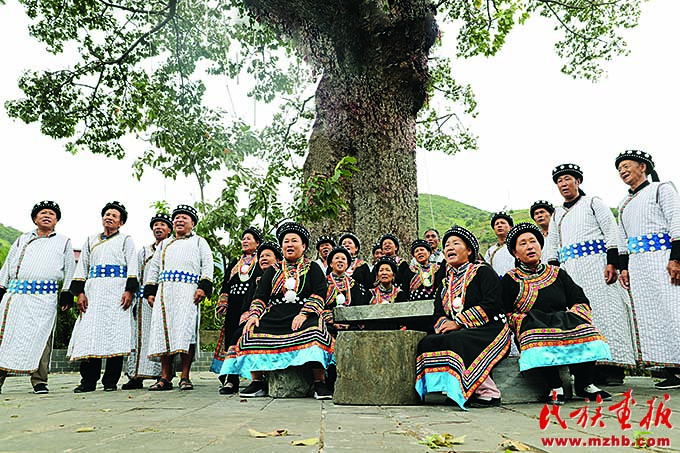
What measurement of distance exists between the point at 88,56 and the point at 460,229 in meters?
8.71

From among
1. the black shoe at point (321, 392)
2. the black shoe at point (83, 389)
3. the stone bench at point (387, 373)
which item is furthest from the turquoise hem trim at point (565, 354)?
the black shoe at point (83, 389)

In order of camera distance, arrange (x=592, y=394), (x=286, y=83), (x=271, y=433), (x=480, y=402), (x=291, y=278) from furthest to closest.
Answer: (x=286, y=83) → (x=291, y=278) → (x=592, y=394) → (x=480, y=402) → (x=271, y=433)

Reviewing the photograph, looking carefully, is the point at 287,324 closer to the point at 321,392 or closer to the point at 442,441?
the point at 321,392

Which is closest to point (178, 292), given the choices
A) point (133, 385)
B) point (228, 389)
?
point (133, 385)

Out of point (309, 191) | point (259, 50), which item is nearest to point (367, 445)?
point (309, 191)

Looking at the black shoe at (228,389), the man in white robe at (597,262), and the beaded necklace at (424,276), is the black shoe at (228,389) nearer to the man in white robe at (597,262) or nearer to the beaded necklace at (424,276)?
the beaded necklace at (424,276)

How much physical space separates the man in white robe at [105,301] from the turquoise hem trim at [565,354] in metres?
4.08

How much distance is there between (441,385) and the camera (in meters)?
3.95

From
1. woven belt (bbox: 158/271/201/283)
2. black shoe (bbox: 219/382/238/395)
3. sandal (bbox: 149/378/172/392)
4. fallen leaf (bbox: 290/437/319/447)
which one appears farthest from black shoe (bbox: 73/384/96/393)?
fallen leaf (bbox: 290/437/319/447)

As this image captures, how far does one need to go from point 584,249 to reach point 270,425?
384cm

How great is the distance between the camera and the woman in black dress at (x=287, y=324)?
473 cm

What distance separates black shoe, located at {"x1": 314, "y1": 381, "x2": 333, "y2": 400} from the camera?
457 cm

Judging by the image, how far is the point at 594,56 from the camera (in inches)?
440

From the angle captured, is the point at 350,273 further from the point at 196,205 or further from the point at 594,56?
the point at 594,56
